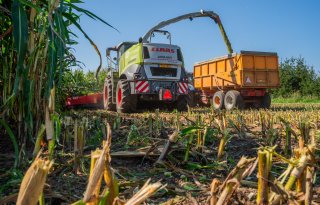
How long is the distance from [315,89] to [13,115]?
2350cm

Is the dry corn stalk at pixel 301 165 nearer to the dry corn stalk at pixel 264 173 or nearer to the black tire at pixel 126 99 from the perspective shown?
the dry corn stalk at pixel 264 173

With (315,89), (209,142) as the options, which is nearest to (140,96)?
(209,142)

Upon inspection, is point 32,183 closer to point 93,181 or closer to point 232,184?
point 93,181

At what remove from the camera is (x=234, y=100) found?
8.74 meters

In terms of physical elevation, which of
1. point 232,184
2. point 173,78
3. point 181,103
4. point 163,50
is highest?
point 163,50

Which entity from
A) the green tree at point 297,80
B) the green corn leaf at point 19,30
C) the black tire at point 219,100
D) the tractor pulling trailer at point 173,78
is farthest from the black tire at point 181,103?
the green tree at point 297,80

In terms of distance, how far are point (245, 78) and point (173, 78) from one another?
7.80 ft

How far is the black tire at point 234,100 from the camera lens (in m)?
8.72

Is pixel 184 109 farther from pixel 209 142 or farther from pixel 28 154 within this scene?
pixel 28 154

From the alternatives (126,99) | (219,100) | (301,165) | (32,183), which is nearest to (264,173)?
(301,165)

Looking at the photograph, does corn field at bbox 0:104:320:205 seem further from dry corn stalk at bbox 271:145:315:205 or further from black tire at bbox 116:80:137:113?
black tire at bbox 116:80:137:113

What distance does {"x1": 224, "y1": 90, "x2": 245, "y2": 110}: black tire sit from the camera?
8719 millimetres

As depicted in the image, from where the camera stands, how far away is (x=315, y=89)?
878 inches

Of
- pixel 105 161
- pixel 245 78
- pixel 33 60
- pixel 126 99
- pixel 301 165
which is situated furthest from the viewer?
pixel 245 78
